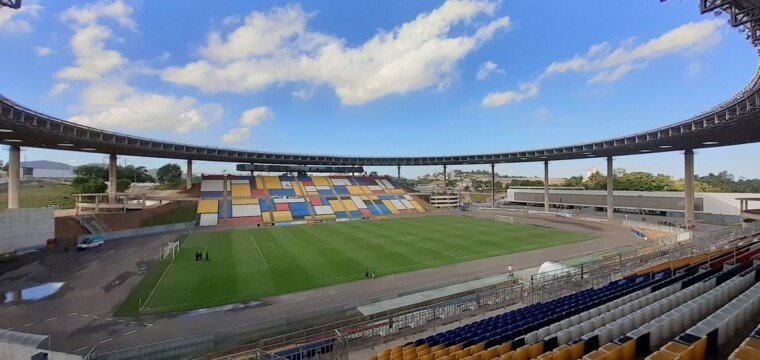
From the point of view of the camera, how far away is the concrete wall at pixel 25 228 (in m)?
30.2

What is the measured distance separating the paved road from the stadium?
129 millimetres

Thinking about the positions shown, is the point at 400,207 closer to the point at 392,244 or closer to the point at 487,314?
the point at 392,244

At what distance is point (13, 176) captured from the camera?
117ft

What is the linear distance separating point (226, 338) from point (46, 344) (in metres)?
7.81

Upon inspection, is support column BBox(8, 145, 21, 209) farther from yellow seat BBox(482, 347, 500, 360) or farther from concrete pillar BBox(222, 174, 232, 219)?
yellow seat BBox(482, 347, 500, 360)

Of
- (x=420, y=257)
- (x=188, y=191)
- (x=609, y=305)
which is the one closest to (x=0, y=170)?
(x=188, y=191)

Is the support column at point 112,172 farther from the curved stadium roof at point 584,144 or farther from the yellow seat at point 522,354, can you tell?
the yellow seat at point 522,354

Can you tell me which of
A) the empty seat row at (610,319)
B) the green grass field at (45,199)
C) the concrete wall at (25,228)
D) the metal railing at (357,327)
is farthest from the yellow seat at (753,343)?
the green grass field at (45,199)

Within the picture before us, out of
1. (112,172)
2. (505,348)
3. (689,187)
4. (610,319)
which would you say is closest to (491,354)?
(505,348)

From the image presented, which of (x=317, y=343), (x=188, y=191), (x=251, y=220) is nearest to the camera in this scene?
(x=317, y=343)

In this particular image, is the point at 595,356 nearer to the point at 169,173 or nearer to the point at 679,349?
the point at 679,349

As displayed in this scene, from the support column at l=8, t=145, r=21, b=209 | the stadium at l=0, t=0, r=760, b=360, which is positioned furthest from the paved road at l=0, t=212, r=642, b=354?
the support column at l=8, t=145, r=21, b=209

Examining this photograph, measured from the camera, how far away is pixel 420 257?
98.6ft

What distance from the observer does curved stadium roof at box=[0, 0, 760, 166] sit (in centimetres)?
2366
